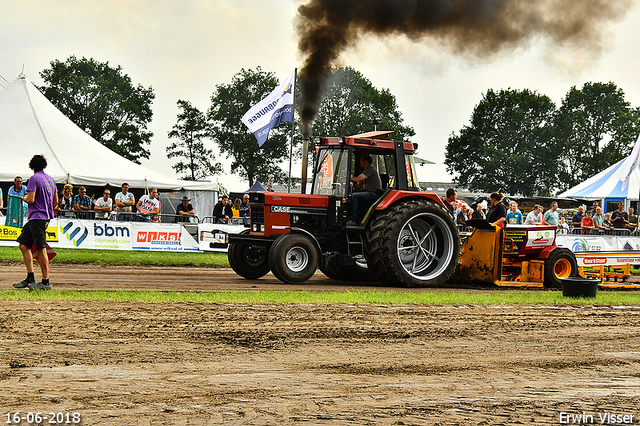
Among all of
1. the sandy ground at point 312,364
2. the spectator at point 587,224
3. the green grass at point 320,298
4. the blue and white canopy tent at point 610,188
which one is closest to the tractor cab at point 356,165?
the green grass at point 320,298

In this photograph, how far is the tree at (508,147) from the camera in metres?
62.7

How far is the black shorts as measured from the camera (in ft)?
28.3

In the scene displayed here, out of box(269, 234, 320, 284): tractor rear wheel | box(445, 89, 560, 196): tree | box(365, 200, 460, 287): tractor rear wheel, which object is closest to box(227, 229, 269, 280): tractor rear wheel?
box(269, 234, 320, 284): tractor rear wheel

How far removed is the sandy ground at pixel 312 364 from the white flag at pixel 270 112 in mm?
11736

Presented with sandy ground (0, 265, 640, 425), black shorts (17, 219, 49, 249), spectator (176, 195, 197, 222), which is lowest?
sandy ground (0, 265, 640, 425)

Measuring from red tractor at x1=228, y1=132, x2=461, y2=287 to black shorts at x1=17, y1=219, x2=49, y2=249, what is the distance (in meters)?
3.43

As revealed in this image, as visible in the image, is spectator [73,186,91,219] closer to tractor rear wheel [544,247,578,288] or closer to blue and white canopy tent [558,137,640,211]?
tractor rear wheel [544,247,578,288]

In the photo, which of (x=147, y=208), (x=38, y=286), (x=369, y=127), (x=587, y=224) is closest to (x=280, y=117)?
(x=147, y=208)

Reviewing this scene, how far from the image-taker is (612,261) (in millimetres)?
13023

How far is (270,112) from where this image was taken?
19312 millimetres

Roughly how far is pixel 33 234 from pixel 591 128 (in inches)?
2445

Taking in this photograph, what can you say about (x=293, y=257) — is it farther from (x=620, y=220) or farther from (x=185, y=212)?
(x=620, y=220)

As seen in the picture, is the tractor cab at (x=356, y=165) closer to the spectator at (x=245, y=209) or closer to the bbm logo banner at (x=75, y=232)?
the spectator at (x=245, y=209)

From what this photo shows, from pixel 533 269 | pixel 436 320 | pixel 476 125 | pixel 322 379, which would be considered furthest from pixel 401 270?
pixel 476 125
